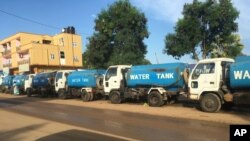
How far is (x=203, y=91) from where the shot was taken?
16.7 metres

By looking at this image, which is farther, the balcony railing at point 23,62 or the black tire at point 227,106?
the balcony railing at point 23,62

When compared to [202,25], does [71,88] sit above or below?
below

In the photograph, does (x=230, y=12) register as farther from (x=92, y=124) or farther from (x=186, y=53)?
(x=92, y=124)

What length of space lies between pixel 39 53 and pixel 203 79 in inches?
1988

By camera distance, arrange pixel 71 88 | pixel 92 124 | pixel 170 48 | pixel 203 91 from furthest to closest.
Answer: pixel 170 48, pixel 71 88, pixel 203 91, pixel 92 124

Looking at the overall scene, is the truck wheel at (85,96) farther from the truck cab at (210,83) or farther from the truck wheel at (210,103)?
the truck wheel at (210,103)

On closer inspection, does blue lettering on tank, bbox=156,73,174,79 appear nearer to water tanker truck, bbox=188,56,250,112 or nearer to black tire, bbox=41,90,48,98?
water tanker truck, bbox=188,56,250,112

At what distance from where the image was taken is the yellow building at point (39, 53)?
6294 centimetres

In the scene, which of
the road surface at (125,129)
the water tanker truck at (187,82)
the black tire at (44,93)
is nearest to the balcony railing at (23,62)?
the black tire at (44,93)

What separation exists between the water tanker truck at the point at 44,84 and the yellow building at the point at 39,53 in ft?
90.6

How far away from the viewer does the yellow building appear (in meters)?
62.9

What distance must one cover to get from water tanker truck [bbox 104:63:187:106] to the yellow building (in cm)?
4195

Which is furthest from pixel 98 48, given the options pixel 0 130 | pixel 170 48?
pixel 0 130

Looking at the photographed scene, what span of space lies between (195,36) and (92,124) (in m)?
20.6
